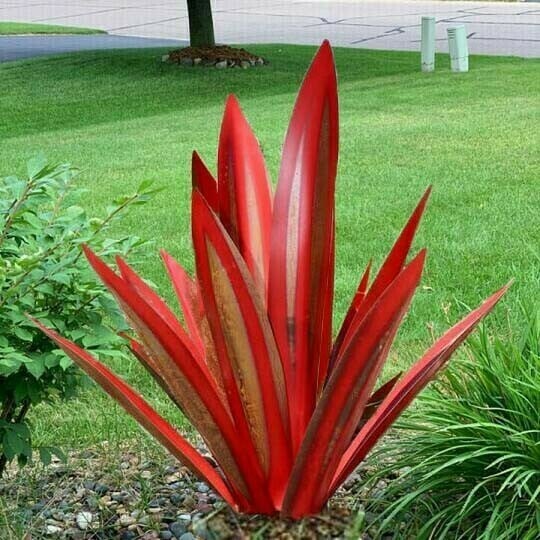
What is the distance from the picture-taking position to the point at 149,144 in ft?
36.4

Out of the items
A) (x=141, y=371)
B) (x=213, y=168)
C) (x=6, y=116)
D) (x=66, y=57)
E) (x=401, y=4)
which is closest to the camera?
(x=141, y=371)

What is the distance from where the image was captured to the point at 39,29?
91.9 feet

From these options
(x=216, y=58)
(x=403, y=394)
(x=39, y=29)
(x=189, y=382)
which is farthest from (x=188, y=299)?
(x=39, y=29)

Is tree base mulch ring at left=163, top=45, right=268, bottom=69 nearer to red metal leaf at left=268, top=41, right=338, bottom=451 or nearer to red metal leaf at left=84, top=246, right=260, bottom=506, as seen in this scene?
red metal leaf at left=268, top=41, right=338, bottom=451

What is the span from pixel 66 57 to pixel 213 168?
492 inches

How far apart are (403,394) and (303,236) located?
1.31 feet

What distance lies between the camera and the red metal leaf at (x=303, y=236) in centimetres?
220

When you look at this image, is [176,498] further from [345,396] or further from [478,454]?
[345,396]

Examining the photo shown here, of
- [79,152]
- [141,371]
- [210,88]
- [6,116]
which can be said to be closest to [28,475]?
[141,371]

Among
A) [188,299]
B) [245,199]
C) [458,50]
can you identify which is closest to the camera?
[245,199]

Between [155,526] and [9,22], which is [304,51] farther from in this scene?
[155,526]

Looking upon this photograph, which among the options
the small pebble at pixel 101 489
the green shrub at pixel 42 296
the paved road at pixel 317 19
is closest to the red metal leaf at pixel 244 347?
the green shrub at pixel 42 296

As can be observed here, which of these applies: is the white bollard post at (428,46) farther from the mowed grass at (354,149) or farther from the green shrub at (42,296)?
the green shrub at (42,296)

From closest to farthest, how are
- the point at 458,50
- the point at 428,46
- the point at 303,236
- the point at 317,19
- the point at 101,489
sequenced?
the point at 303,236
the point at 101,489
the point at 458,50
the point at 428,46
the point at 317,19
